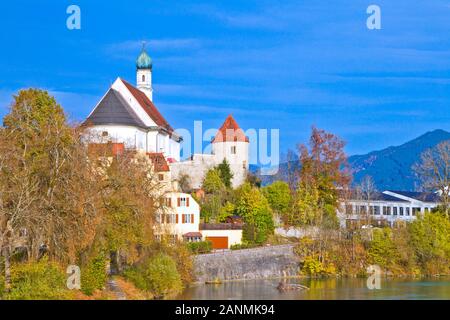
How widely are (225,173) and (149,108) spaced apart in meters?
14.1

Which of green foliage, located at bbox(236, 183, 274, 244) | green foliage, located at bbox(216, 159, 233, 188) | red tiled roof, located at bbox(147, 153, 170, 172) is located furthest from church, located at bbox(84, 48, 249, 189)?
green foliage, located at bbox(236, 183, 274, 244)

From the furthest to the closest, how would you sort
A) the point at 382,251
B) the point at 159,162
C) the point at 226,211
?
1. the point at 226,211
2. the point at 159,162
3. the point at 382,251

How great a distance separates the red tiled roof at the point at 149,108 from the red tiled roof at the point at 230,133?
20.8 ft

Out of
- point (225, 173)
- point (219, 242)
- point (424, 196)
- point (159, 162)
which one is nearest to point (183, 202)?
point (219, 242)

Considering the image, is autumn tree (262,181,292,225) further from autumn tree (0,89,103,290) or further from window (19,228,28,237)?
window (19,228,28,237)

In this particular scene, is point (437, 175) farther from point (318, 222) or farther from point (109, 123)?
point (109, 123)

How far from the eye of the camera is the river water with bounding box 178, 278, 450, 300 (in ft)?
154

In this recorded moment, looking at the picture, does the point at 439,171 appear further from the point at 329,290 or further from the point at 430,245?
the point at 329,290

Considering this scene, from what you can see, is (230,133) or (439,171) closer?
(439,171)

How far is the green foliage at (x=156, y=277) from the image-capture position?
154 ft

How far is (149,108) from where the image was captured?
8638 cm

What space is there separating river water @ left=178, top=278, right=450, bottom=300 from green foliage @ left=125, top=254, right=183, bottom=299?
1.05 metres

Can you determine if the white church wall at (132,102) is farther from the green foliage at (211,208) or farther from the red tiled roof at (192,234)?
Answer: the red tiled roof at (192,234)
